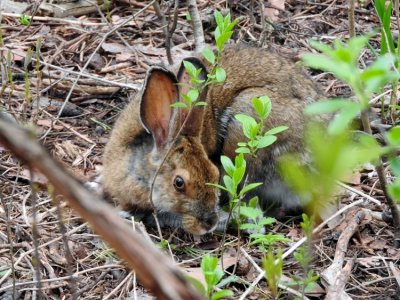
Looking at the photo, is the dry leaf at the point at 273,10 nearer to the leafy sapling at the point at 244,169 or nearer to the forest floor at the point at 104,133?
the forest floor at the point at 104,133

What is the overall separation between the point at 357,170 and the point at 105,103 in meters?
2.37

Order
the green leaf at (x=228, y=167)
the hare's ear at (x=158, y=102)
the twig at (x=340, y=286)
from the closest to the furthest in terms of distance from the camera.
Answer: the twig at (x=340, y=286) < the green leaf at (x=228, y=167) < the hare's ear at (x=158, y=102)

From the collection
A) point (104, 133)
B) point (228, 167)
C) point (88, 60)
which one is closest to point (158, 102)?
point (228, 167)

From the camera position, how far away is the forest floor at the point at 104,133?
186 inches

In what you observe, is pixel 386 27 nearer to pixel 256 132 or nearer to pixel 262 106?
pixel 262 106

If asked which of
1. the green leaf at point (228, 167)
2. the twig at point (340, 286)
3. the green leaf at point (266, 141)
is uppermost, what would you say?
the green leaf at point (266, 141)

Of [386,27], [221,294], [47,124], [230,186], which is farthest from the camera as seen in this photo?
[47,124]

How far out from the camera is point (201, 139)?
18.9ft

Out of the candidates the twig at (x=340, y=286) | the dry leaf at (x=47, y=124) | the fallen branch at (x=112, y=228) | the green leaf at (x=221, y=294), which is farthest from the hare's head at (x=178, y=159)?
the fallen branch at (x=112, y=228)

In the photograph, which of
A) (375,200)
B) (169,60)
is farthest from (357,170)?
(169,60)

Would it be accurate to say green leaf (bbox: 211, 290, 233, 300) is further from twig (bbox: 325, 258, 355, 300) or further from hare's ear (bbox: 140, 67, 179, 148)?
hare's ear (bbox: 140, 67, 179, 148)

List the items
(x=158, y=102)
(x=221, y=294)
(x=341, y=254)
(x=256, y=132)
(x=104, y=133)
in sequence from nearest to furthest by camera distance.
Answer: (x=221, y=294) → (x=256, y=132) → (x=341, y=254) → (x=158, y=102) → (x=104, y=133)

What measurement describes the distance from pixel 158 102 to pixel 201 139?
0.45 metres

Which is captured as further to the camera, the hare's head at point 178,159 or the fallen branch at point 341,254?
the hare's head at point 178,159
